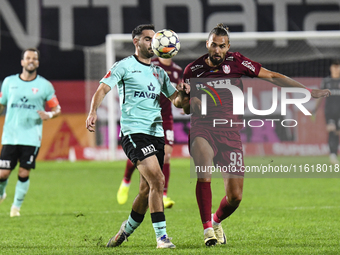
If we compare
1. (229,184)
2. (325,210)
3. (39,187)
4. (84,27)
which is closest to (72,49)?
(84,27)

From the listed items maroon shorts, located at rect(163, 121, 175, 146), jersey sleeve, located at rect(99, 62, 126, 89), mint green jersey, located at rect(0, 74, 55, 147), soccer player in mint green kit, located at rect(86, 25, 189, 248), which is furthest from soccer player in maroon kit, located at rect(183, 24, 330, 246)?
mint green jersey, located at rect(0, 74, 55, 147)

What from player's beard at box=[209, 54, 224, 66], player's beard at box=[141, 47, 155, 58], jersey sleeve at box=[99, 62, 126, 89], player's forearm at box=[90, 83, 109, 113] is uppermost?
player's beard at box=[141, 47, 155, 58]

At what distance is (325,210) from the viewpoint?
7.54 m

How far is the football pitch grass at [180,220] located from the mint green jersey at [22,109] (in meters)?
1.07

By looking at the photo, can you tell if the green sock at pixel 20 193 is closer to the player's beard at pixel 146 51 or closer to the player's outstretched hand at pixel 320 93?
the player's beard at pixel 146 51

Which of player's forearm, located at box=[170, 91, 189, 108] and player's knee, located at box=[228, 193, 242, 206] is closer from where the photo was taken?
player's forearm, located at box=[170, 91, 189, 108]

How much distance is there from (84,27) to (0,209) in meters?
15.5

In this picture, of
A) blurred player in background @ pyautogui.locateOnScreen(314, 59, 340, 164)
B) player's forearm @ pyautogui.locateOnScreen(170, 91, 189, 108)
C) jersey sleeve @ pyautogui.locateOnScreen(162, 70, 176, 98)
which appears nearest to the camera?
player's forearm @ pyautogui.locateOnScreen(170, 91, 189, 108)

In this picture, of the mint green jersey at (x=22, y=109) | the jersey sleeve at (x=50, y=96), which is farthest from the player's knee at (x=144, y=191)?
the jersey sleeve at (x=50, y=96)

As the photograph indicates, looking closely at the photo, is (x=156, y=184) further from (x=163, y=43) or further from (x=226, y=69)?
(x=226, y=69)

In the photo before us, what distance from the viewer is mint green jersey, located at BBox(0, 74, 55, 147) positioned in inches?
301

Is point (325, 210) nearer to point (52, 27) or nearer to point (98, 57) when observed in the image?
point (98, 57)

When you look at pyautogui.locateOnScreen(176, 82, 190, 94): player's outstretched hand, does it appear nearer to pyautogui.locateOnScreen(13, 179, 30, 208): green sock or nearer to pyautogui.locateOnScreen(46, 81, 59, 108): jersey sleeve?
pyautogui.locateOnScreen(46, 81, 59, 108): jersey sleeve

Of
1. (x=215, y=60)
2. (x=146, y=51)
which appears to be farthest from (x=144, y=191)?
(x=215, y=60)
